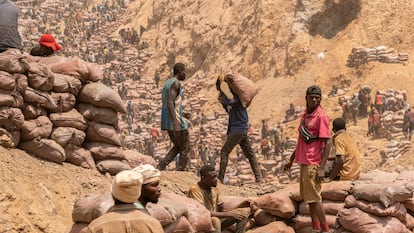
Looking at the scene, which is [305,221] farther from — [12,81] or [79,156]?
[12,81]

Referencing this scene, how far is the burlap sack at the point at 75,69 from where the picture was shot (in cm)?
770

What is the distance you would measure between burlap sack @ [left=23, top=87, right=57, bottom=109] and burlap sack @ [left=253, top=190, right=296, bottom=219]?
223 cm

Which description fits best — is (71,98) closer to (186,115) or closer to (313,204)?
(186,115)

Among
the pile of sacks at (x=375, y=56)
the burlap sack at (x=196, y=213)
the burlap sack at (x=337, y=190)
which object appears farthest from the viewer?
the pile of sacks at (x=375, y=56)

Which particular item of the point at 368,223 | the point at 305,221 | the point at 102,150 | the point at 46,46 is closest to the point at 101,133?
the point at 102,150

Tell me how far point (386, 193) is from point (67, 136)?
3.04 m

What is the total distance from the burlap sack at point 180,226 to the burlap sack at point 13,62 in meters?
2.33

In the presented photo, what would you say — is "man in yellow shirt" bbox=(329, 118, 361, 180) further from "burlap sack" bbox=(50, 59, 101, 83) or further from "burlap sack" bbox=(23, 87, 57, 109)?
"burlap sack" bbox=(23, 87, 57, 109)

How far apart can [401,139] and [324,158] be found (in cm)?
1584

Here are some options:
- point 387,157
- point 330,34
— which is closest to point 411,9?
point 330,34

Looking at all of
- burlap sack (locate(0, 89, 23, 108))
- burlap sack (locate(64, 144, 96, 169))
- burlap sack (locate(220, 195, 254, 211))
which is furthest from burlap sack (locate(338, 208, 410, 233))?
burlap sack (locate(0, 89, 23, 108))

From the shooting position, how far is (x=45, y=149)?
24.0 ft

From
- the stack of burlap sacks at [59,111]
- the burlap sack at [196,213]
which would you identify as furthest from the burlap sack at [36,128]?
the burlap sack at [196,213]

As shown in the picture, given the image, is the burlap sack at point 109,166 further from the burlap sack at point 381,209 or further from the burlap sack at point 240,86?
the burlap sack at point 381,209
